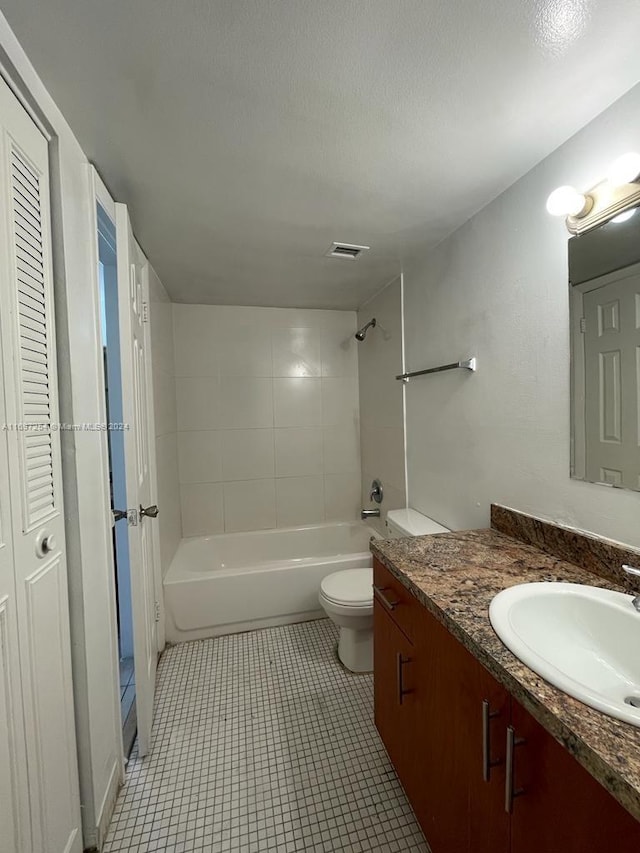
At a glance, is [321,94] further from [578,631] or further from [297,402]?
[297,402]

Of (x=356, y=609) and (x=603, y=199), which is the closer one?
(x=603, y=199)

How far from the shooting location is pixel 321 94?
94 cm

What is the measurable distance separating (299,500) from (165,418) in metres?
1.28

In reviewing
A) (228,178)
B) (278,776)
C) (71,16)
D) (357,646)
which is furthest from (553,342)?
(278,776)

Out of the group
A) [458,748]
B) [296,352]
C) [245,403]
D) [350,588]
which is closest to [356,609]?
[350,588]

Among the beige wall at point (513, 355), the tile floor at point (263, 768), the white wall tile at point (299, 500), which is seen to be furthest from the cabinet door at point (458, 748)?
the white wall tile at point (299, 500)

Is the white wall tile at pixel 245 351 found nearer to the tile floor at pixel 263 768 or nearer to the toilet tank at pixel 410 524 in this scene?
the toilet tank at pixel 410 524

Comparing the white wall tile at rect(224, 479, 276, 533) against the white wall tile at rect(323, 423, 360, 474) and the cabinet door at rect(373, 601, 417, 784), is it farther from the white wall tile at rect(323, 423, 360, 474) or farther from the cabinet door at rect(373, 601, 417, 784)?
the cabinet door at rect(373, 601, 417, 784)

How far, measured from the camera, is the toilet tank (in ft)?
5.95

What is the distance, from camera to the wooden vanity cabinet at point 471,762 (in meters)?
0.56

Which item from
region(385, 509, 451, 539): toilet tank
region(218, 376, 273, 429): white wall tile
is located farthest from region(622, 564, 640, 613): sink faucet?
region(218, 376, 273, 429): white wall tile

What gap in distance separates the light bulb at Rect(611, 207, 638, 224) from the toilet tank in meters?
1.33

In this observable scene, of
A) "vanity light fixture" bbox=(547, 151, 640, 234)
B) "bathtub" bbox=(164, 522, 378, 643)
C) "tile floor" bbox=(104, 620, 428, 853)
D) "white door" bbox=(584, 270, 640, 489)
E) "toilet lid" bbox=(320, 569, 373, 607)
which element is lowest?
"tile floor" bbox=(104, 620, 428, 853)

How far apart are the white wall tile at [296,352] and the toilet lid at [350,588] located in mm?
1611
